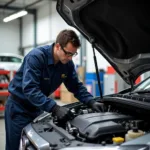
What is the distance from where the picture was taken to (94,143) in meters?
1.71

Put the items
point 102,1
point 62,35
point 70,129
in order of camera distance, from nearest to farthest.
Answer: point 70,129 < point 102,1 < point 62,35

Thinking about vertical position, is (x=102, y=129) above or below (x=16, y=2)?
below

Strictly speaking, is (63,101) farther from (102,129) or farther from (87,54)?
(102,129)

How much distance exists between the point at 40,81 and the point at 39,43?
12.2 m

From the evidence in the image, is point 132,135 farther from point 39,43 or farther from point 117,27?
point 39,43

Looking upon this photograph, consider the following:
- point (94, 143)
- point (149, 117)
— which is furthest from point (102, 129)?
point (149, 117)

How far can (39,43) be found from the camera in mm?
14500

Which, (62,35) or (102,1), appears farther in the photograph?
(62,35)

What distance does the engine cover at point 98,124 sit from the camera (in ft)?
5.85

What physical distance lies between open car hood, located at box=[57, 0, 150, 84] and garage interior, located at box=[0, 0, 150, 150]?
112 inches

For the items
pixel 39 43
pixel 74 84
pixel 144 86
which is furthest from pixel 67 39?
pixel 39 43

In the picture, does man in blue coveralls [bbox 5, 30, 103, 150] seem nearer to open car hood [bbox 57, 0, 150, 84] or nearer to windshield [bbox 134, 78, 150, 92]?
open car hood [bbox 57, 0, 150, 84]

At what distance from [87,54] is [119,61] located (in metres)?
8.11

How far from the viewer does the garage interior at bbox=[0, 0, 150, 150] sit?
8.02 meters
